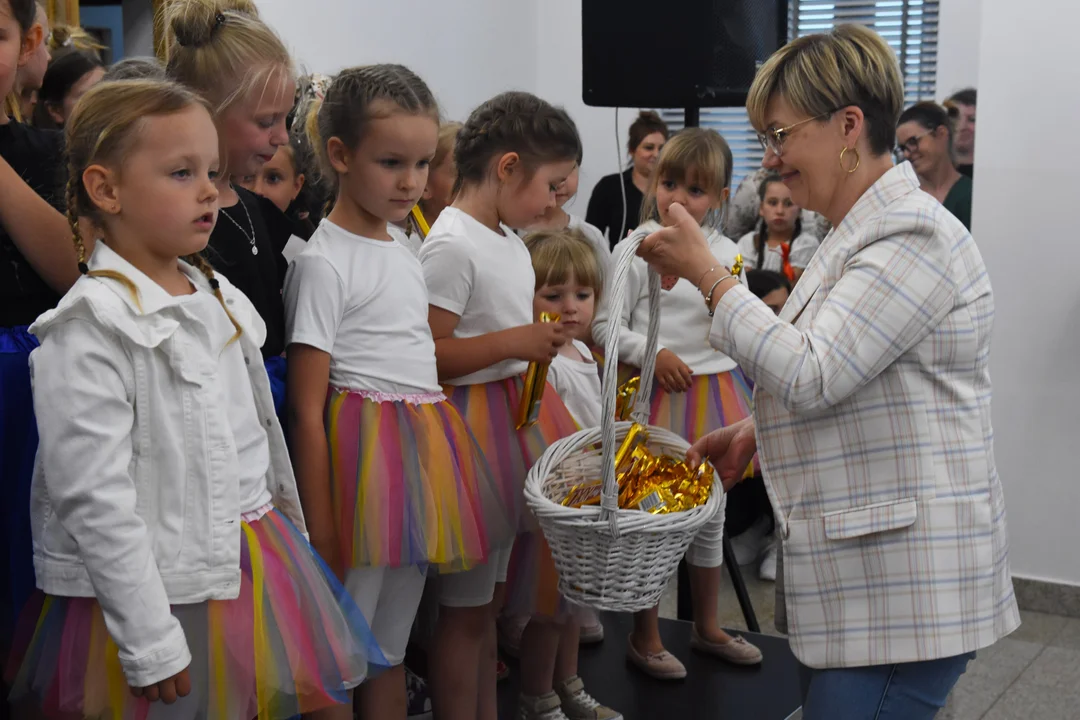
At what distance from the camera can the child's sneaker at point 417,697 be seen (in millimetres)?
2656

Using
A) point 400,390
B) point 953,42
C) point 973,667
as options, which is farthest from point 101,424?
point 953,42

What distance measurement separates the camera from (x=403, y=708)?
6.84 feet

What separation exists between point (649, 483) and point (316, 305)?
641 mm

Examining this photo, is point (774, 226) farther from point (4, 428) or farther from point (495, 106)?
point (4, 428)

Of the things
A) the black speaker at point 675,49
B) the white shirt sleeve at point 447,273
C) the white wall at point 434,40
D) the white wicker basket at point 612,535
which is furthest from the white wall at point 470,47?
the white wicker basket at point 612,535

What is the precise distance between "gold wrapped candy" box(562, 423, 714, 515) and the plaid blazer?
0.35 metres

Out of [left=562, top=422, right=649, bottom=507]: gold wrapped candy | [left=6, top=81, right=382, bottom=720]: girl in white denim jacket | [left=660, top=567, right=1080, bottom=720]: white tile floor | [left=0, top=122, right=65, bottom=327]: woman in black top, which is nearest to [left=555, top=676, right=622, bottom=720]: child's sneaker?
[left=562, top=422, right=649, bottom=507]: gold wrapped candy

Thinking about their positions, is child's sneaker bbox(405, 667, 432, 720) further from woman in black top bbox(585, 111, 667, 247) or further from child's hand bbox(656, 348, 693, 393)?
woman in black top bbox(585, 111, 667, 247)

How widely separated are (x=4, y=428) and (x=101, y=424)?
0.99ft

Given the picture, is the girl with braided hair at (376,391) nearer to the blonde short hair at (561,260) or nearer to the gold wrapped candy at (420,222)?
the blonde short hair at (561,260)

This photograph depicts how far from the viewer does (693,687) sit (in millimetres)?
2822

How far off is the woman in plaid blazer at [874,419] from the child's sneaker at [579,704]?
1010mm

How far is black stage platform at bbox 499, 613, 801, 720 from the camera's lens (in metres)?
2.67

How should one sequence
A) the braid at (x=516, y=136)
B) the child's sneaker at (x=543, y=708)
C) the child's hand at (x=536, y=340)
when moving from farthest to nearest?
1. the child's sneaker at (x=543, y=708)
2. the braid at (x=516, y=136)
3. the child's hand at (x=536, y=340)
